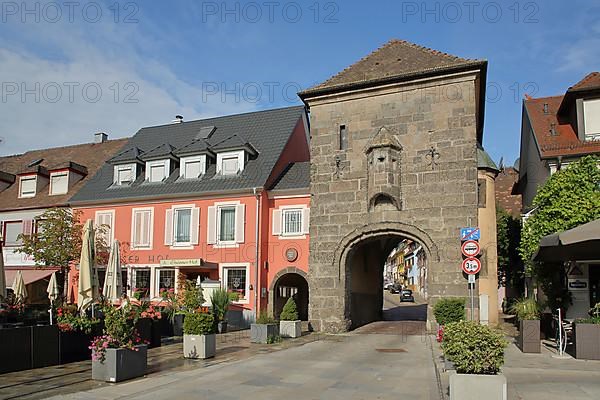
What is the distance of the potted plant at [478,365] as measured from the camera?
24.7ft

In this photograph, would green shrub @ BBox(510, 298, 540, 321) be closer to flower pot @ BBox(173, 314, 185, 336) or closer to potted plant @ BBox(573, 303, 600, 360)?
potted plant @ BBox(573, 303, 600, 360)

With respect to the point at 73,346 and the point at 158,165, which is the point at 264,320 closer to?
the point at 73,346

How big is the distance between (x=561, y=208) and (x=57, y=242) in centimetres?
2174

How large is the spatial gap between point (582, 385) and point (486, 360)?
3764 mm

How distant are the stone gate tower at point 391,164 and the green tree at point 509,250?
6.91m

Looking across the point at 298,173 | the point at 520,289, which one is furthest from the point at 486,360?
the point at 520,289

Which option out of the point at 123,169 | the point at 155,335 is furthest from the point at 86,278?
the point at 123,169

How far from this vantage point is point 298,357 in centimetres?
1420

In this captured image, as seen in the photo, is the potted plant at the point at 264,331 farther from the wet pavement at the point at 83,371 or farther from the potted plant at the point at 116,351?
the potted plant at the point at 116,351

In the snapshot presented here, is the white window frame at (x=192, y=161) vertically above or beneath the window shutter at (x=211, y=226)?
above

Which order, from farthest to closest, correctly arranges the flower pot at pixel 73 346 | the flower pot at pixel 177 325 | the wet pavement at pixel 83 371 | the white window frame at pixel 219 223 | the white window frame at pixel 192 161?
1. the white window frame at pixel 192 161
2. the white window frame at pixel 219 223
3. the flower pot at pixel 177 325
4. the flower pot at pixel 73 346
5. the wet pavement at pixel 83 371

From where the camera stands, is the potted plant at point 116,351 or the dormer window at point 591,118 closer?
the potted plant at point 116,351

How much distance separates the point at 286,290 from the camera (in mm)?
26031

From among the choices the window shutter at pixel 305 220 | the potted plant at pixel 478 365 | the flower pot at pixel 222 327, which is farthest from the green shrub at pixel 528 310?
the flower pot at pixel 222 327
